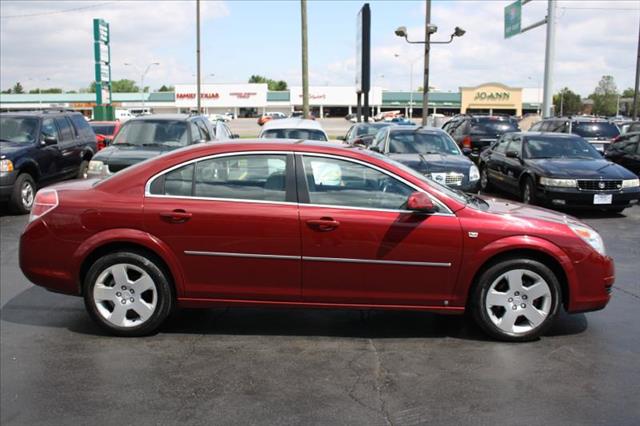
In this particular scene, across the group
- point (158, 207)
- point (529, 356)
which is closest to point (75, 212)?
point (158, 207)

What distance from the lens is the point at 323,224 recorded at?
15.1ft

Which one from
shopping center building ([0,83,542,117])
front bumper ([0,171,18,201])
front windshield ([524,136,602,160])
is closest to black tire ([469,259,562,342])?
front windshield ([524,136,602,160])

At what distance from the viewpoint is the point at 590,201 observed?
10.5m

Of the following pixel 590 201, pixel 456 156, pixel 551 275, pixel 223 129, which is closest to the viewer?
pixel 551 275

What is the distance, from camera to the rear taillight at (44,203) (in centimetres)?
488

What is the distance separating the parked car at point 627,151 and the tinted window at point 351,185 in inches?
426

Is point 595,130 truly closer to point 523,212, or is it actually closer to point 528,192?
point 528,192

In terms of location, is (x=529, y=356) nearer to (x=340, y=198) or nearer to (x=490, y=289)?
(x=490, y=289)

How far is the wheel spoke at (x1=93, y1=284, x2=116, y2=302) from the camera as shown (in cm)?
479

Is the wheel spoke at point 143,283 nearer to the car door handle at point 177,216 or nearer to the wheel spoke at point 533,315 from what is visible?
the car door handle at point 177,216

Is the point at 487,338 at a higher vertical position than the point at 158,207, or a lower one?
lower

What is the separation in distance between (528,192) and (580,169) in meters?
1.01

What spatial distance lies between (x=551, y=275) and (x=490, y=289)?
490 millimetres

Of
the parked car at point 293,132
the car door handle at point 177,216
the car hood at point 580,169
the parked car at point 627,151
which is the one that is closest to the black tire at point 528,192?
the car hood at point 580,169
